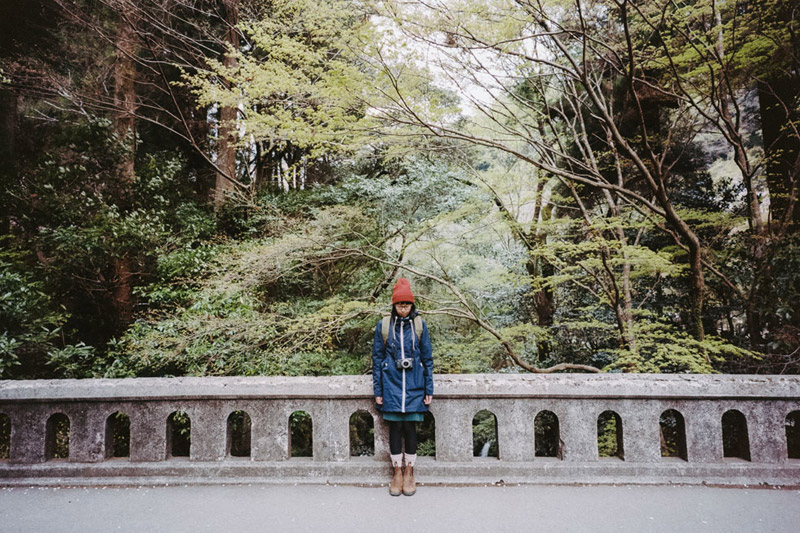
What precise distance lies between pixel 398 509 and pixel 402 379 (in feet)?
3.01

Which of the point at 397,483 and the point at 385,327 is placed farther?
the point at 385,327

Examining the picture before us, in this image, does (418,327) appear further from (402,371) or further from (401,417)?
(401,417)

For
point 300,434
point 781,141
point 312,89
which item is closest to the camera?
point 312,89

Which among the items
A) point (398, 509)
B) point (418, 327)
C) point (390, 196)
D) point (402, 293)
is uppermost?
point (390, 196)

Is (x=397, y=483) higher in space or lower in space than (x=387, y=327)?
lower

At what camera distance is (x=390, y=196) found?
932 centimetres

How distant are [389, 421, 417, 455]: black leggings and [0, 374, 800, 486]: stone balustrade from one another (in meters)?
0.21

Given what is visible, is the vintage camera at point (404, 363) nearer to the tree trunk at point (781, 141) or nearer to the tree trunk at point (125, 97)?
the tree trunk at point (781, 141)

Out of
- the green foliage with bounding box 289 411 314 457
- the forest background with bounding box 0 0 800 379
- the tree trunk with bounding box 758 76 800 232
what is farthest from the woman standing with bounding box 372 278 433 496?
the tree trunk with bounding box 758 76 800 232

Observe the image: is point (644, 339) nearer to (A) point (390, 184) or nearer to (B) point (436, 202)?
(B) point (436, 202)

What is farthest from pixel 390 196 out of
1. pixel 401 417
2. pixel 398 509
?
pixel 398 509

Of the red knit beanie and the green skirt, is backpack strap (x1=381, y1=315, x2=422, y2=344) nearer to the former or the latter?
the red knit beanie

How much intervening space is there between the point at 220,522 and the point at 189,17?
1219 centimetres

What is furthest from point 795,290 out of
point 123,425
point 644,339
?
point 123,425
